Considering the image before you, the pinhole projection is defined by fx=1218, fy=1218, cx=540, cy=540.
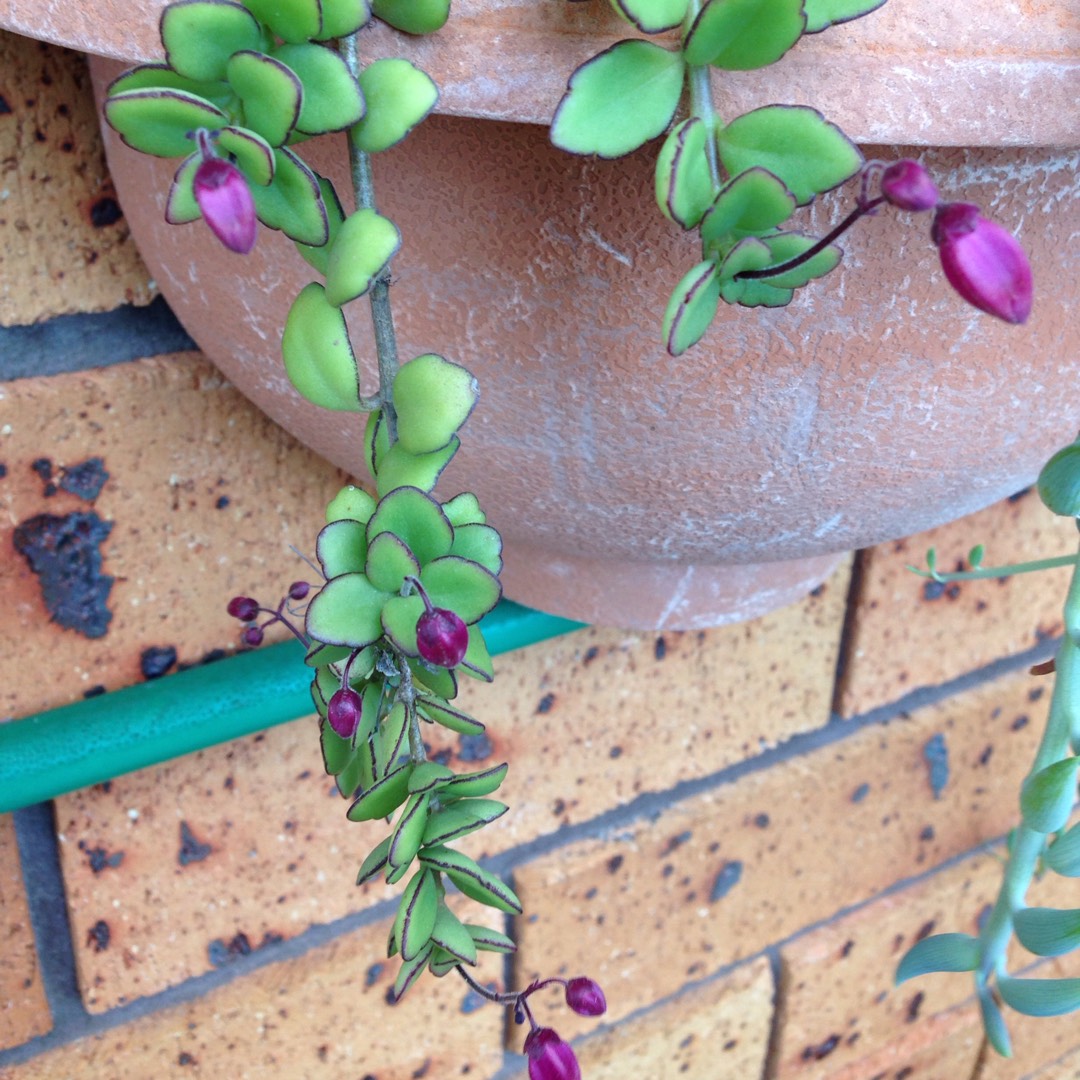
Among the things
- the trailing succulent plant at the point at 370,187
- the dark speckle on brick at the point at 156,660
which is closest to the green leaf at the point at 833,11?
the trailing succulent plant at the point at 370,187

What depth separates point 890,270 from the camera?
0.32 m

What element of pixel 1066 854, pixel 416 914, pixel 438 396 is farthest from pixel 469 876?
pixel 1066 854

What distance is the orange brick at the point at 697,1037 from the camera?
2.58 feet

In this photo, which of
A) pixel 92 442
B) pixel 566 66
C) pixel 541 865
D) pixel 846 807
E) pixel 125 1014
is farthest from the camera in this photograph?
pixel 846 807

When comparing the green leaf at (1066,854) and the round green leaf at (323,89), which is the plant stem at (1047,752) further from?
the round green leaf at (323,89)

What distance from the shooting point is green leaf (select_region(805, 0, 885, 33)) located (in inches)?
9.9

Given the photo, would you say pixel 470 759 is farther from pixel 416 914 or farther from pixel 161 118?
pixel 161 118

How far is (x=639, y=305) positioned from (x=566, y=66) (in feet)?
0.25

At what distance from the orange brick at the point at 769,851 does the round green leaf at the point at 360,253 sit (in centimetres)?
52

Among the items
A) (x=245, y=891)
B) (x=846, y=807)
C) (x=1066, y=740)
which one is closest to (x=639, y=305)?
(x=1066, y=740)

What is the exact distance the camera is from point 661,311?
1.06 ft

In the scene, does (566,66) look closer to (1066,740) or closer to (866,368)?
(866,368)

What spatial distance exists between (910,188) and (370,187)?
12 cm

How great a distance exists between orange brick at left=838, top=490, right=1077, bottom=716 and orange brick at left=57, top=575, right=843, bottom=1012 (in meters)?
0.03
